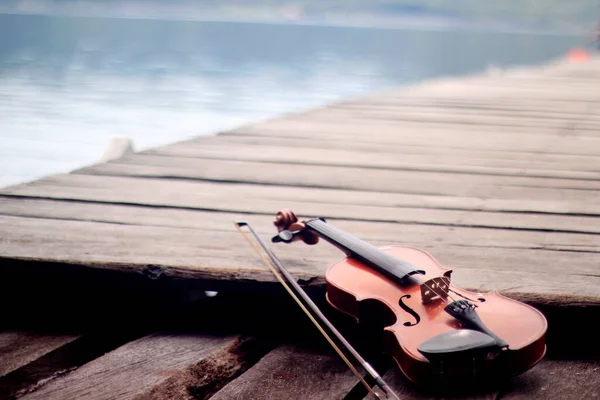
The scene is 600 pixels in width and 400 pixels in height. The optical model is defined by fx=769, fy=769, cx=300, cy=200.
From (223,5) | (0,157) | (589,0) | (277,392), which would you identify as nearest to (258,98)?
(0,157)

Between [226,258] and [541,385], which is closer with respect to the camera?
[541,385]

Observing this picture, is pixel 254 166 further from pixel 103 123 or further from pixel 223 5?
pixel 223 5

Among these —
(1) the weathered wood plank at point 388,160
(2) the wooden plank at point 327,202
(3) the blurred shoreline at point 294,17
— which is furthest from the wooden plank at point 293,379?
(3) the blurred shoreline at point 294,17

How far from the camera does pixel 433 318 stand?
3.33ft

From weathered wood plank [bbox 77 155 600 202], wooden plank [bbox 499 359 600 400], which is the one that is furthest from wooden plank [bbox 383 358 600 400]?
weathered wood plank [bbox 77 155 600 202]

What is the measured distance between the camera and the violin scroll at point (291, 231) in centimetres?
142

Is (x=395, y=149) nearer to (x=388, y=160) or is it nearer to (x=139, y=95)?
(x=388, y=160)

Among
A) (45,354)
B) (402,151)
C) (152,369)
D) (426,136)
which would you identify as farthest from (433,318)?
(426,136)

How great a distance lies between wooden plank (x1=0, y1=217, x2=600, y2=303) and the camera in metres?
1.31

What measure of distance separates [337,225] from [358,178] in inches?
21.3

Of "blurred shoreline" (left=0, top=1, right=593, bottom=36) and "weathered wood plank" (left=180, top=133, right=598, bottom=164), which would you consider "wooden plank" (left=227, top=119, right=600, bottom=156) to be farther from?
"blurred shoreline" (left=0, top=1, right=593, bottom=36)

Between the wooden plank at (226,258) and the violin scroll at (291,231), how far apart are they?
32 mm

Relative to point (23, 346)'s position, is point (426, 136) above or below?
above

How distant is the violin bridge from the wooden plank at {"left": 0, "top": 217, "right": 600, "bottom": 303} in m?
0.21
